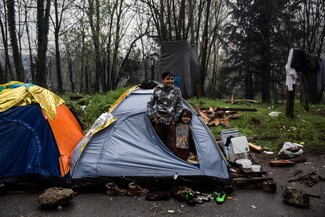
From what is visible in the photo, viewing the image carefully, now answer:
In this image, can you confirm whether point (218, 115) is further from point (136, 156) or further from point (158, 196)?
point (158, 196)

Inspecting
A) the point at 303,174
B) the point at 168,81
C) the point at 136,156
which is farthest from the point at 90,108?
the point at 303,174

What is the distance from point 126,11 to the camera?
1894cm

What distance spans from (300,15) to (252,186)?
13404 mm

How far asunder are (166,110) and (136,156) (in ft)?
3.12

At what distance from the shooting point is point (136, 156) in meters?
3.79

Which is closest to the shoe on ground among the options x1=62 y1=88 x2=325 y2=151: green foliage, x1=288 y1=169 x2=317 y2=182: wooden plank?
x1=288 y1=169 x2=317 y2=182: wooden plank

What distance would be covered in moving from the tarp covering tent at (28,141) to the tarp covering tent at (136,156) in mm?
319

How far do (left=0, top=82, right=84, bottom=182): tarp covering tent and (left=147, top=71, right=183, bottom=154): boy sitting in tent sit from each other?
1583 mm

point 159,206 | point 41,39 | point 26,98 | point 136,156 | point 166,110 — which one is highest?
point 41,39

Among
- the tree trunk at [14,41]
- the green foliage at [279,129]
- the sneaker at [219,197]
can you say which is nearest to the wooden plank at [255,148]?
the green foliage at [279,129]

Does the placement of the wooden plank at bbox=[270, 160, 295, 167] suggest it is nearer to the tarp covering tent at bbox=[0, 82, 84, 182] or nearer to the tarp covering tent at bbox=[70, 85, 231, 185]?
the tarp covering tent at bbox=[70, 85, 231, 185]

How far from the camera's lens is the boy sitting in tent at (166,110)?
414 cm

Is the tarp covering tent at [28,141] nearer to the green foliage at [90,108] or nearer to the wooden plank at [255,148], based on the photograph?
the green foliage at [90,108]

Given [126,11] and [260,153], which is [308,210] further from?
[126,11]
